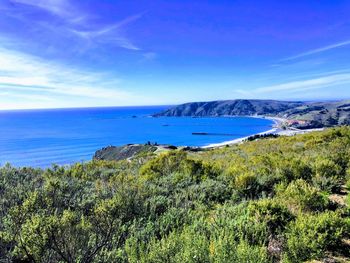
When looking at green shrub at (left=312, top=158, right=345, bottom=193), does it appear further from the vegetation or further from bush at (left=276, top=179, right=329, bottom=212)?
bush at (left=276, top=179, right=329, bottom=212)

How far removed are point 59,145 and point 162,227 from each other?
9960 cm

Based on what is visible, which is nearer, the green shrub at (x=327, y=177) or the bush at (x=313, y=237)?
the bush at (x=313, y=237)

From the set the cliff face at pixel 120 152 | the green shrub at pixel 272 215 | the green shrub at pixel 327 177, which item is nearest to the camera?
the green shrub at pixel 272 215

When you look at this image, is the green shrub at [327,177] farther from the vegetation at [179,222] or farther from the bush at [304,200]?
the bush at [304,200]

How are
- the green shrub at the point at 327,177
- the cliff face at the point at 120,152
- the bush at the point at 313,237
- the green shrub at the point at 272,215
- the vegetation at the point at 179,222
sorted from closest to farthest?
the vegetation at the point at 179,222
the bush at the point at 313,237
the green shrub at the point at 272,215
the green shrub at the point at 327,177
the cliff face at the point at 120,152

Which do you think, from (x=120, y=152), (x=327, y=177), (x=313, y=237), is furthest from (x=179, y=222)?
(x=120, y=152)

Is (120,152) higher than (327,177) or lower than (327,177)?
lower

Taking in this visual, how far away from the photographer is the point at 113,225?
18.7 feet

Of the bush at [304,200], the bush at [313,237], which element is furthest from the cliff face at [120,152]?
the bush at [313,237]

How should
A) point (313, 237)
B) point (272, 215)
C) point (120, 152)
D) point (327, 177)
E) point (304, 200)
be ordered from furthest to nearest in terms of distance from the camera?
point (120, 152) → point (327, 177) → point (304, 200) → point (272, 215) → point (313, 237)

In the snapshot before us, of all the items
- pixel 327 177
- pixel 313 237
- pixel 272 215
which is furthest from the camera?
pixel 327 177

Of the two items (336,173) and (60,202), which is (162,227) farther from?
(336,173)

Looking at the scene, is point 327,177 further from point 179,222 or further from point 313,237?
point 179,222

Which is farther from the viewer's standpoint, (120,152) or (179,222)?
(120,152)
